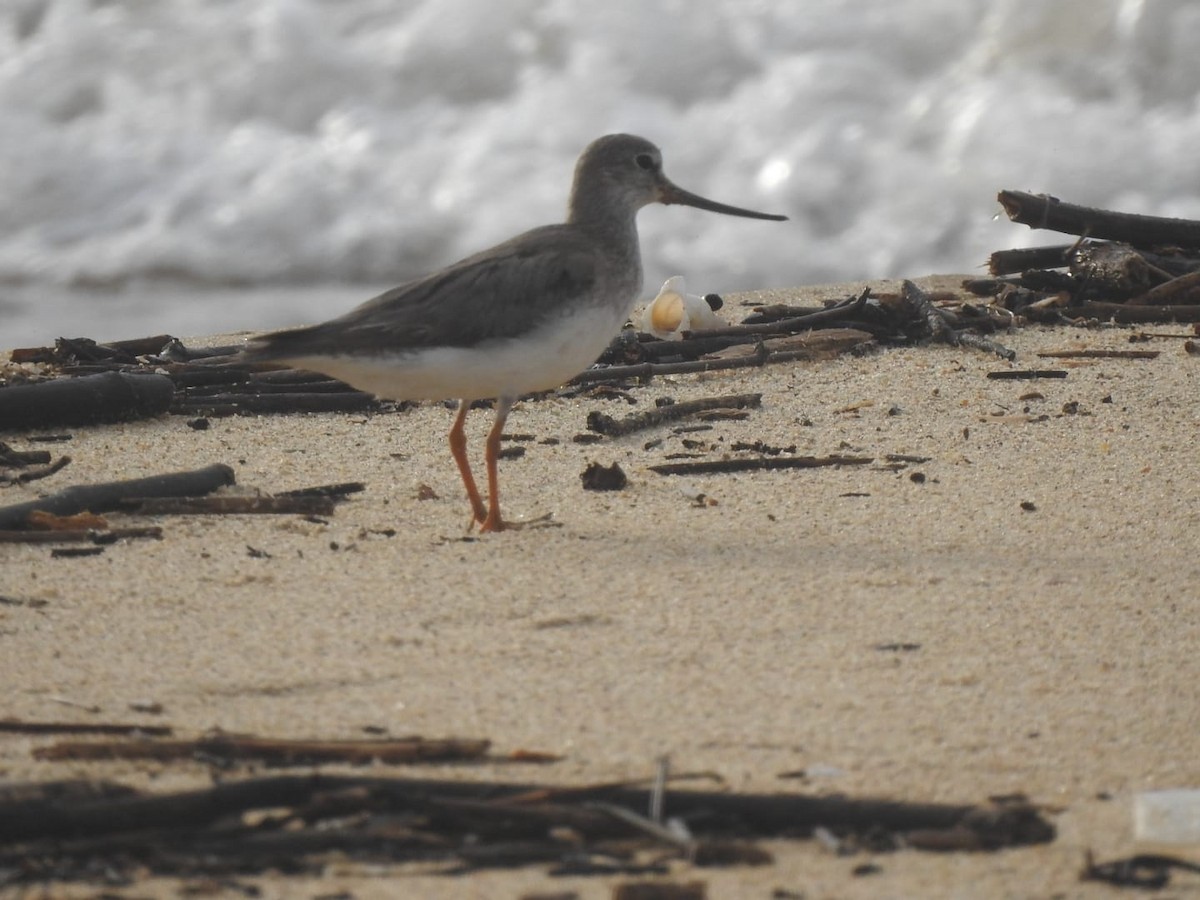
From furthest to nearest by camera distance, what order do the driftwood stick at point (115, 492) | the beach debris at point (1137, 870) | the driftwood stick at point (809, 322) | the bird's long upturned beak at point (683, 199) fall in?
the driftwood stick at point (809, 322), the bird's long upturned beak at point (683, 199), the driftwood stick at point (115, 492), the beach debris at point (1137, 870)

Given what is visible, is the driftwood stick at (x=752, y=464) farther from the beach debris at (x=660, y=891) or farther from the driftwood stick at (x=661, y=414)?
the beach debris at (x=660, y=891)

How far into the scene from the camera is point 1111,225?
25.8 ft

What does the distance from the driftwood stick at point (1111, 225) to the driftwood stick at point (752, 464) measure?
2.54 meters

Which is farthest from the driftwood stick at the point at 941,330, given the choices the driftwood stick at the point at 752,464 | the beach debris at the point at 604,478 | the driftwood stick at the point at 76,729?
the driftwood stick at the point at 76,729

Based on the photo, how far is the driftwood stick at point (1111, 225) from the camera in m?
7.65

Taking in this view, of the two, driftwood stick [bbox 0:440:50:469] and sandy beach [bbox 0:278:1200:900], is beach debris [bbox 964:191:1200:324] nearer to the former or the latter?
sandy beach [bbox 0:278:1200:900]

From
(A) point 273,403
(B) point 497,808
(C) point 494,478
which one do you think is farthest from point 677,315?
(B) point 497,808

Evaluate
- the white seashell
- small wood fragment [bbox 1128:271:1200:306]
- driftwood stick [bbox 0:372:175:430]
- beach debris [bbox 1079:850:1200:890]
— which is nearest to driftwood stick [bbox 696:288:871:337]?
the white seashell

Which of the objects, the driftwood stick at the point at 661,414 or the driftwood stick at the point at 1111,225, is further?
the driftwood stick at the point at 1111,225

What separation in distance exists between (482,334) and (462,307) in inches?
4.5

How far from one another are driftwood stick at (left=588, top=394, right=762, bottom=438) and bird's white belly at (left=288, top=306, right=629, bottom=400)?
1.97ft

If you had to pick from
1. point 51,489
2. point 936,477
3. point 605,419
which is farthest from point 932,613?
point 51,489

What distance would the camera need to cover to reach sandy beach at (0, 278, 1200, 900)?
3.07 metres

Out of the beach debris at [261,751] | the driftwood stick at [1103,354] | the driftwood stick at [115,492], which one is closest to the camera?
the beach debris at [261,751]
